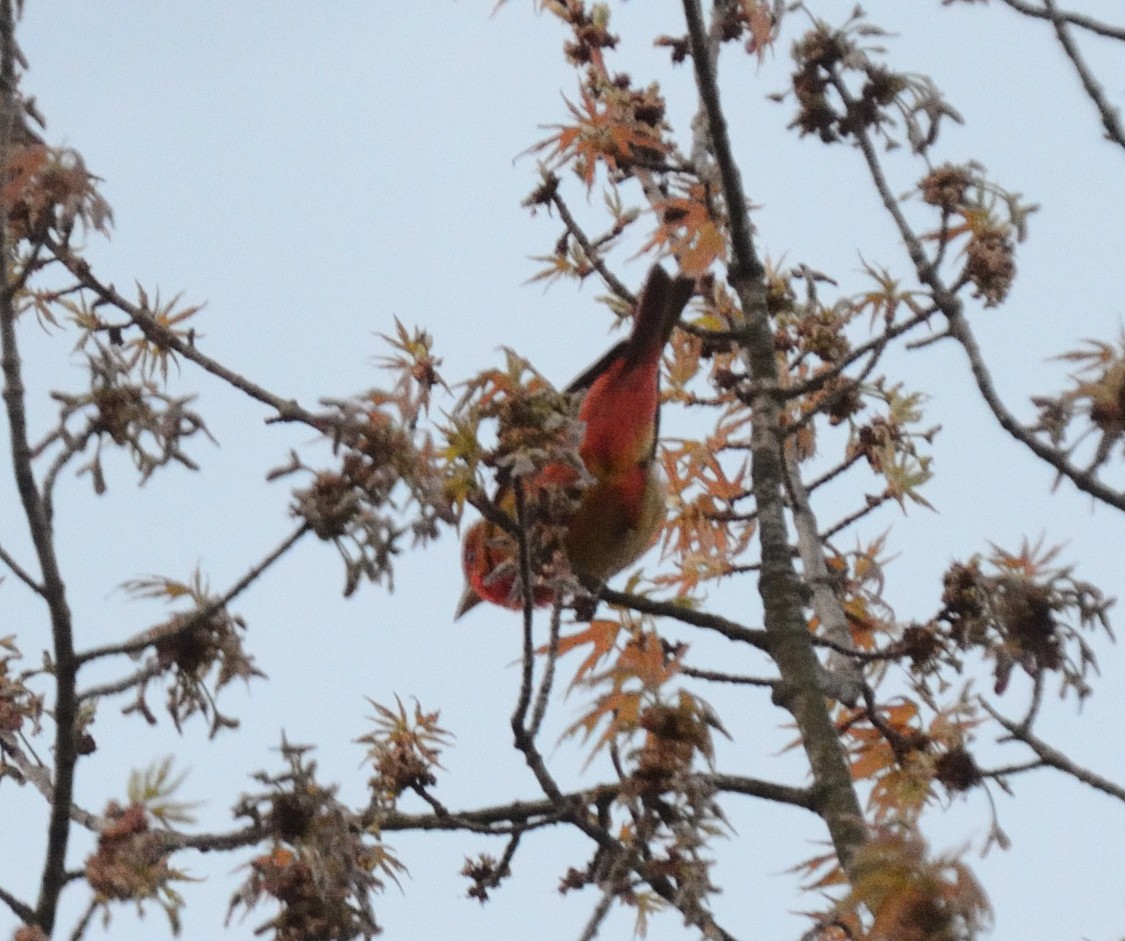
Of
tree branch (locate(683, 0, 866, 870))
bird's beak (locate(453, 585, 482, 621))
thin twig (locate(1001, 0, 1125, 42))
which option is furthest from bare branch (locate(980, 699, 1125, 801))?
bird's beak (locate(453, 585, 482, 621))

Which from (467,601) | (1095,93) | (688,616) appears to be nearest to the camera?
(1095,93)

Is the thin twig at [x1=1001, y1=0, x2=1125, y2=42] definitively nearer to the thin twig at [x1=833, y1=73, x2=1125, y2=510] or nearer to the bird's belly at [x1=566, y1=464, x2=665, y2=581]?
the thin twig at [x1=833, y1=73, x2=1125, y2=510]

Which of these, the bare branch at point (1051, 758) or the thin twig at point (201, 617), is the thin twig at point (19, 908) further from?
the bare branch at point (1051, 758)

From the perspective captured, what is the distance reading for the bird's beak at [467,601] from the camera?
5633mm

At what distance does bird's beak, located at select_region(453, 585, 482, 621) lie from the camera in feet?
18.5

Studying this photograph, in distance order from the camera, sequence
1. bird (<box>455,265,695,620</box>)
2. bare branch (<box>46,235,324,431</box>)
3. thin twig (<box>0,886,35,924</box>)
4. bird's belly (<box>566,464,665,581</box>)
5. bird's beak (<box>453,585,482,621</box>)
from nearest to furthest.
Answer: thin twig (<box>0,886,35,924</box>)
bare branch (<box>46,235,324,431</box>)
bird (<box>455,265,695,620</box>)
bird's belly (<box>566,464,665,581</box>)
bird's beak (<box>453,585,482,621</box>)

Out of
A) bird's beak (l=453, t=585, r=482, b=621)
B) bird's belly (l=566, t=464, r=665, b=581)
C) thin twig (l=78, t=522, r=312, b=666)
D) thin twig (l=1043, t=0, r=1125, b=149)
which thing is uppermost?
bird's beak (l=453, t=585, r=482, b=621)

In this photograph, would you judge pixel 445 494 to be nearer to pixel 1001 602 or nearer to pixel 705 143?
pixel 1001 602

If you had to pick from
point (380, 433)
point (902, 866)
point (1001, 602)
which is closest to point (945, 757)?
point (1001, 602)

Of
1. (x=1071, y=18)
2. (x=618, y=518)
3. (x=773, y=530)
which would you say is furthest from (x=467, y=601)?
(x=1071, y=18)

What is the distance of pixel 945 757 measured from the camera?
3.29m

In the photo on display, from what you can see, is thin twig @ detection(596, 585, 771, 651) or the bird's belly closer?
thin twig @ detection(596, 585, 771, 651)

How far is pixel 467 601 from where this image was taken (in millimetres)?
5703

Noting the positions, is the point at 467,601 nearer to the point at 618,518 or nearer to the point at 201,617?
the point at 618,518
